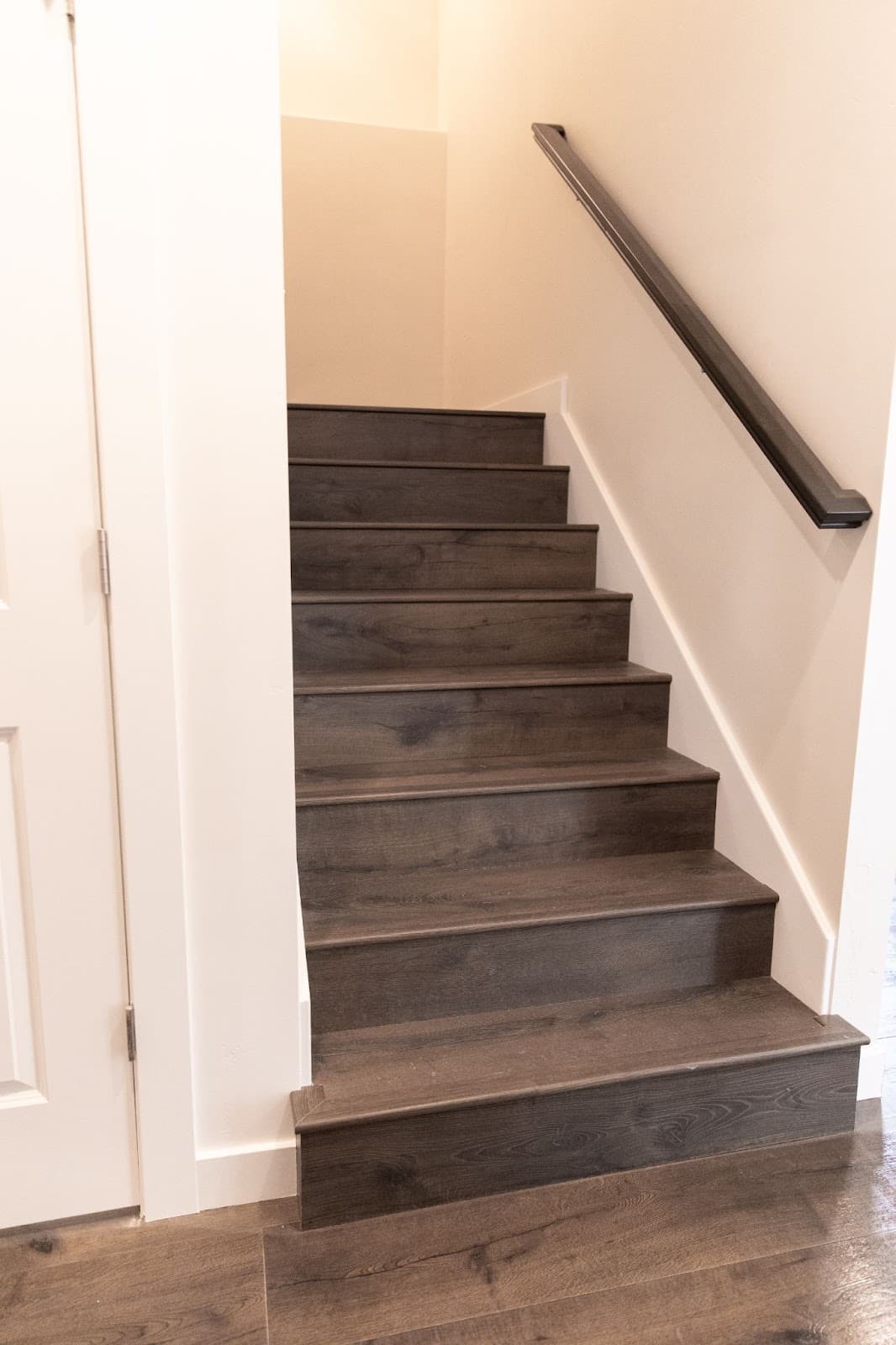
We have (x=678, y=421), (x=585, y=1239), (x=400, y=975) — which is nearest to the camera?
(x=585, y=1239)

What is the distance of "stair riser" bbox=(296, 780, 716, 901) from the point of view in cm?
201

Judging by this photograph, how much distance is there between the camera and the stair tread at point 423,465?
282cm

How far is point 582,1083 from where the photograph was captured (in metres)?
1.69

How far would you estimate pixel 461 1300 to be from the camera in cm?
146

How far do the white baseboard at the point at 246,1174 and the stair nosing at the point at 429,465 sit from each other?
180cm

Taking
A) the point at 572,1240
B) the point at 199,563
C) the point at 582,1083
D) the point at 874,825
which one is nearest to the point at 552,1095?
the point at 582,1083

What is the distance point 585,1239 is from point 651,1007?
0.48m

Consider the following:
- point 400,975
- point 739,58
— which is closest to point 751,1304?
point 400,975

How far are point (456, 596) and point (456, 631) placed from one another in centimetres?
9

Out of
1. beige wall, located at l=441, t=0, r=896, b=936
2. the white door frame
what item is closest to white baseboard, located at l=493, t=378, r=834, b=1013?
beige wall, located at l=441, t=0, r=896, b=936

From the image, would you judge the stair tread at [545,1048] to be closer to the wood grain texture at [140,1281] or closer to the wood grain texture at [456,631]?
the wood grain texture at [140,1281]

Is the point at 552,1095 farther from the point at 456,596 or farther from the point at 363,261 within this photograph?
the point at 363,261

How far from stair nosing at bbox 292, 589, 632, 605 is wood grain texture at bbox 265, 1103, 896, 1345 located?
1.36 m

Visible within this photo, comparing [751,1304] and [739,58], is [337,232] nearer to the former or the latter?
[739,58]
